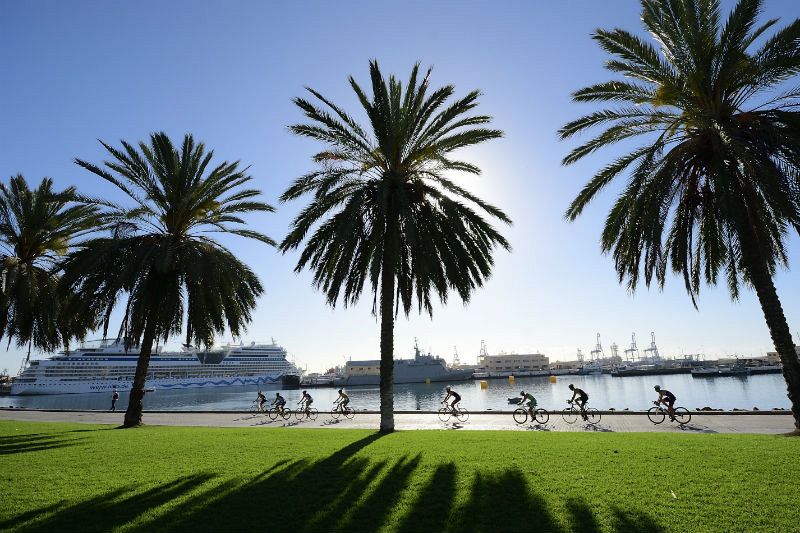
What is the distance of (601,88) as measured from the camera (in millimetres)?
13578

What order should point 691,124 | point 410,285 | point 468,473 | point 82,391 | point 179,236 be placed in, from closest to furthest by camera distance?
1. point 468,473
2. point 691,124
3. point 410,285
4. point 179,236
5. point 82,391

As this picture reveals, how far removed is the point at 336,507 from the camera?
6270 mm

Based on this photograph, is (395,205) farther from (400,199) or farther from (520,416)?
(520,416)

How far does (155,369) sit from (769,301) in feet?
354

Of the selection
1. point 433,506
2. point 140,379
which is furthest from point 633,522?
point 140,379

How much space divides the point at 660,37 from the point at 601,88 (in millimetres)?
2053

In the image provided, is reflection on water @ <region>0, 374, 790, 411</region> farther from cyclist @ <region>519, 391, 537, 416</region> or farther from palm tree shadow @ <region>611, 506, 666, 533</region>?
palm tree shadow @ <region>611, 506, 666, 533</region>

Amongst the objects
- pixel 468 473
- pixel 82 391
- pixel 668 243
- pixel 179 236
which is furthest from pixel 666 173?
pixel 82 391

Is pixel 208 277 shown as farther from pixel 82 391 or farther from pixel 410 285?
pixel 82 391

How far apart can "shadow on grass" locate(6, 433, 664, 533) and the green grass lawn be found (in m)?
0.03

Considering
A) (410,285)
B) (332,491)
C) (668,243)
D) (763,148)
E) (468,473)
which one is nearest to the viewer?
(332,491)

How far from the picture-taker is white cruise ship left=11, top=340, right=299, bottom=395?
86562 mm

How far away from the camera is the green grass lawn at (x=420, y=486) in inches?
219

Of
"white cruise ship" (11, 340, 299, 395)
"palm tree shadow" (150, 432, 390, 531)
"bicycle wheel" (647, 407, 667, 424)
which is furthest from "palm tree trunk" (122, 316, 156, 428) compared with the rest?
"white cruise ship" (11, 340, 299, 395)
